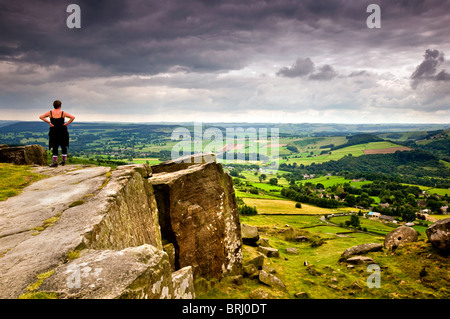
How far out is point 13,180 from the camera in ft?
45.6

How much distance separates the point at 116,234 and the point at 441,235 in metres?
31.0

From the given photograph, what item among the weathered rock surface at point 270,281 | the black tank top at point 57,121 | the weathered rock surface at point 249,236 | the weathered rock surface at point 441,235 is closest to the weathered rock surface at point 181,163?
the black tank top at point 57,121

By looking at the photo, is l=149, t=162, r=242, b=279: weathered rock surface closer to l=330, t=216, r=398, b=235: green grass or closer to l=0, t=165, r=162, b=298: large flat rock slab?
l=0, t=165, r=162, b=298: large flat rock slab

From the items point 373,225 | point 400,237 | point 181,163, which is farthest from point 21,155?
point 373,225

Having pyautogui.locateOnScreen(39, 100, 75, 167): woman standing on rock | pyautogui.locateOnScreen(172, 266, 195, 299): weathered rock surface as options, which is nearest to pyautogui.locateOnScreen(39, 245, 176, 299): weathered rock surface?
pyautogui.locateOnScreen(172, 266, 195, 299): weathered rock surface

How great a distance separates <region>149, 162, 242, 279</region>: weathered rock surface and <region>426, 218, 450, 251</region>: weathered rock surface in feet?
69.0

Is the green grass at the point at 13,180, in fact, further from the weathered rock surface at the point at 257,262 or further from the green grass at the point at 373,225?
the green grass at the point at 373,225

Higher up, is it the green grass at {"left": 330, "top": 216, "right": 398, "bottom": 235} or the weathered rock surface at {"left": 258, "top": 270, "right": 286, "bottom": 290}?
the weathered rock surface at {"left": 258, "top": 270, "right": 286, "bottom": 290}

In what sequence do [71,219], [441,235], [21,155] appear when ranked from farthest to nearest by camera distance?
[441,235] < [21,155] < [71,219]

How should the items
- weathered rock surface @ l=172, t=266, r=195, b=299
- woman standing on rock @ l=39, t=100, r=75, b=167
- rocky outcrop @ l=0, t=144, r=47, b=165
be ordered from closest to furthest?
weathered rock surface @ l=172, t=266, r=195, b=299
woman standing on rock @ l=39, t=100, r=75, b=167
rocky outcrop @ l=0, t=144, r=47, b=165

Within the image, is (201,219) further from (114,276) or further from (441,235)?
(441,235)

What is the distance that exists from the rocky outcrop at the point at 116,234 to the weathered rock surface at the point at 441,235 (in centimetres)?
2107

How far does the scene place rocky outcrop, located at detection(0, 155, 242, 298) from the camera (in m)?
5.93

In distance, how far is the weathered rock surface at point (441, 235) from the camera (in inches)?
968
